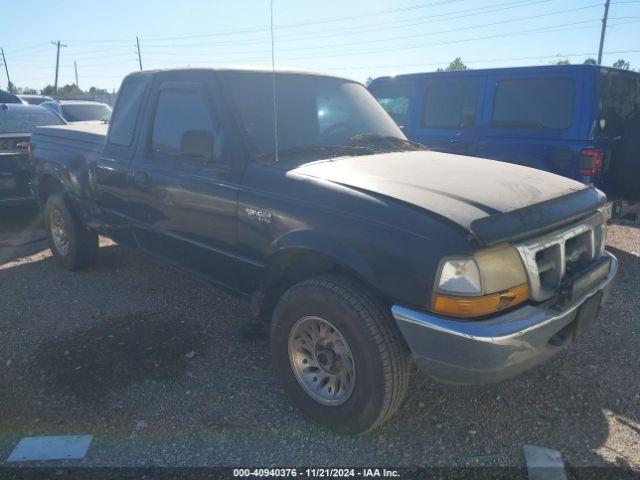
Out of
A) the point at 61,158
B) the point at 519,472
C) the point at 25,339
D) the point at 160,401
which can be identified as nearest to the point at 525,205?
the point at 519,472

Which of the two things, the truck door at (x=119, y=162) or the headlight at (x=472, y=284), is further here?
the truck door at (x=119, y=162)

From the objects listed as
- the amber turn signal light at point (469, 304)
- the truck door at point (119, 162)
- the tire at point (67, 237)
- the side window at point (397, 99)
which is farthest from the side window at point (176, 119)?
the side window at point (397, 99)

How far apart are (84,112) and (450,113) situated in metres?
11.3

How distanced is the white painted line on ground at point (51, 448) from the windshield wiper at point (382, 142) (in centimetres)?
246

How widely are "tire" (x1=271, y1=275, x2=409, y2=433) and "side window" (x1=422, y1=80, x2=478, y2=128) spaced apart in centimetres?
436

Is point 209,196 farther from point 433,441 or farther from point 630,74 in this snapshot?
point 630,74

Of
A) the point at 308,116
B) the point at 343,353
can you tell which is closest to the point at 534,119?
the point at 308,116

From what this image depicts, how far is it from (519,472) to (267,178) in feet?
6.57

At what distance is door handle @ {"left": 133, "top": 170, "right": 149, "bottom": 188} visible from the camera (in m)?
3.65

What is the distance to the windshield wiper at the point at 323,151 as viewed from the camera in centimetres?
303

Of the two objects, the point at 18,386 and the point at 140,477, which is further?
the point at 18,386

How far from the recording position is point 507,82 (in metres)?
5.74

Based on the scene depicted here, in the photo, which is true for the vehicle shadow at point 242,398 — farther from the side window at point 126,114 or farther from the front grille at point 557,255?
the side window at point 126,114

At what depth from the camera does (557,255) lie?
7.98 feet
